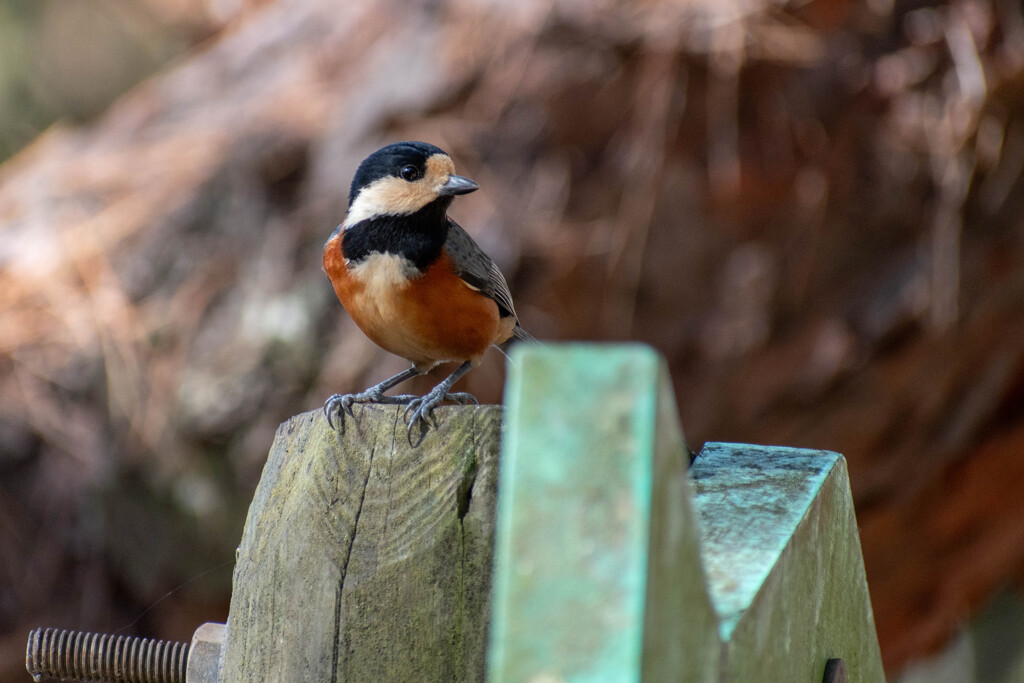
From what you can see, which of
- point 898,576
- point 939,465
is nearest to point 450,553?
point 939,465

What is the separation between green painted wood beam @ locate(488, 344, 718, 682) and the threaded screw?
93 cm

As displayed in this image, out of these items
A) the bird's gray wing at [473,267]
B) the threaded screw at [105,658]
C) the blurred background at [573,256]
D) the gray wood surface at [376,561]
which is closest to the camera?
the gray wood surface at [376,561]

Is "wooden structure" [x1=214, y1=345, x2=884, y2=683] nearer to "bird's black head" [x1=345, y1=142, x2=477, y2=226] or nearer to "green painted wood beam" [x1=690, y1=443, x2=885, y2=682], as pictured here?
"green painted wood beam" [x1=690, y1=443, x2=885, y2=682]

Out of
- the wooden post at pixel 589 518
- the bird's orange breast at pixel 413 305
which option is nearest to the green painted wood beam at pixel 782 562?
the wooden post at pixel 589 518

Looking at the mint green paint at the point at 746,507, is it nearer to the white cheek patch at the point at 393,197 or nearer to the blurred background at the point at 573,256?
the white cheek patch at the point at 393,197

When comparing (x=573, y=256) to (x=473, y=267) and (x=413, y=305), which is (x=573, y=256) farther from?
(x=413, y=305)

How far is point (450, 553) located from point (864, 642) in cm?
77

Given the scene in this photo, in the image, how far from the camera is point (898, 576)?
509cm

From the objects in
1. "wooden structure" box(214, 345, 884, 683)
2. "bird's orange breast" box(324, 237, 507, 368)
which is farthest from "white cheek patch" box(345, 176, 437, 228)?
"wooden structure" box(214, 345, 884, 683)

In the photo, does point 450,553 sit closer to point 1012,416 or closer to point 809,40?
point 809,40

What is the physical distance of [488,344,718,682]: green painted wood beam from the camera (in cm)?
72

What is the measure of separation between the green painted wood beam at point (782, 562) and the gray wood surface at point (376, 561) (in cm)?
29

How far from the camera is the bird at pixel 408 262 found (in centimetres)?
233

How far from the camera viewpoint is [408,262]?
2344mm
